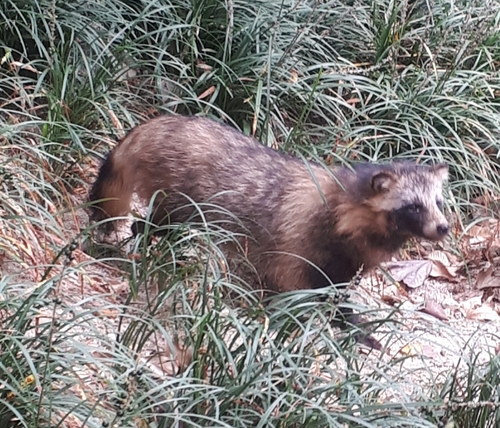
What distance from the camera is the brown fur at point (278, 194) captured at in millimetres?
4805

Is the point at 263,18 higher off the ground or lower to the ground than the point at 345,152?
higher

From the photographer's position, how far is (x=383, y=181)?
4.77 metres

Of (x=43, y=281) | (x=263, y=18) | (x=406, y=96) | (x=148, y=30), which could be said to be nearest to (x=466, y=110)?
(x=406, y=96)

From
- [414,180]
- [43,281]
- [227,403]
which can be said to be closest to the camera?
[227,403]

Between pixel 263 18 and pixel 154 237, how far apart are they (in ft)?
6.98

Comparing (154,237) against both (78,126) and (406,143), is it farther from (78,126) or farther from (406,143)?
(406,143)

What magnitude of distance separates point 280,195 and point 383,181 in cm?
55

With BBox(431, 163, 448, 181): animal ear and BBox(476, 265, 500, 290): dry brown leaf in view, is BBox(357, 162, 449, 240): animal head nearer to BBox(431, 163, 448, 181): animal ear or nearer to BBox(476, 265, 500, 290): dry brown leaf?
BBox(431, 163, 448, 181): animal ear

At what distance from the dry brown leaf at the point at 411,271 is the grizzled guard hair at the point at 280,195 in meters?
0.84

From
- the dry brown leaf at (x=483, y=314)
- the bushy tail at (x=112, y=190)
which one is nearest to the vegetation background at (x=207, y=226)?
the bushy tail at (x=112, y=190)

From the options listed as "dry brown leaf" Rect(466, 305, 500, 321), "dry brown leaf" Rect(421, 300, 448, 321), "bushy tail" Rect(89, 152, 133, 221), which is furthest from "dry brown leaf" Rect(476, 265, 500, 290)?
"bushy tail" Rect(89, 152, 133, 221)

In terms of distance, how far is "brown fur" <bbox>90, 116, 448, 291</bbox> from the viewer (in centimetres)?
480

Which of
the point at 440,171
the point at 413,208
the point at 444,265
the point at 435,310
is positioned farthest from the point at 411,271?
the point at 413,208

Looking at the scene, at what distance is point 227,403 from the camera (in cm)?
329
